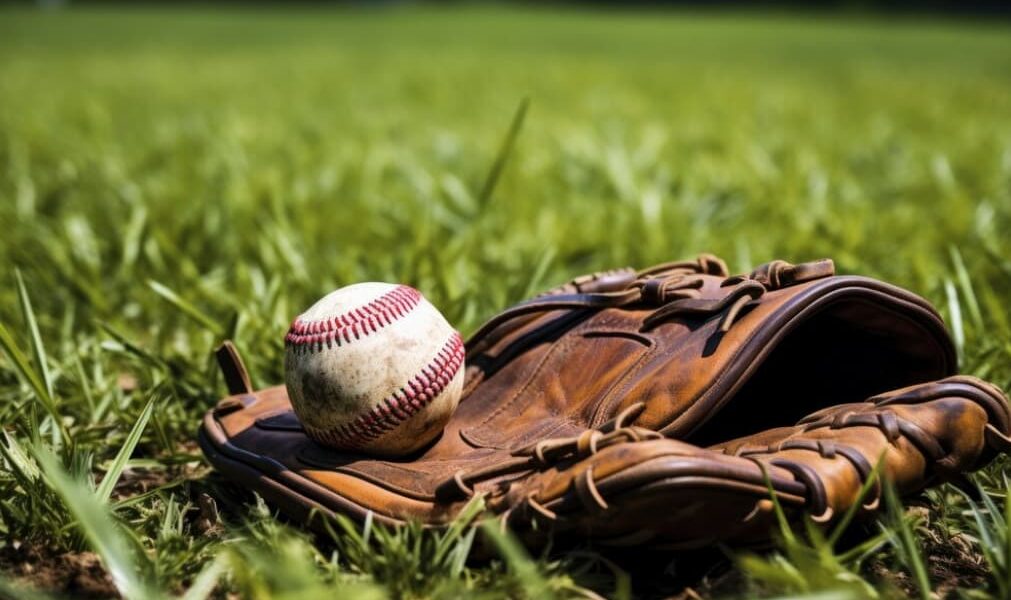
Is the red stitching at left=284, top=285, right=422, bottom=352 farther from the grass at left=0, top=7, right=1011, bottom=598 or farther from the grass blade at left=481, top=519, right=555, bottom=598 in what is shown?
the grass blade at left=481, top=519, right=555, bottom=598

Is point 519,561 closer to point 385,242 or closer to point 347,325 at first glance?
point 347,325

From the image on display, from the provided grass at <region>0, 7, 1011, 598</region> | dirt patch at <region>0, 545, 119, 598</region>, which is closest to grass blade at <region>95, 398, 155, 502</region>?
grass at <region>0, 7, 1011, 598</region>

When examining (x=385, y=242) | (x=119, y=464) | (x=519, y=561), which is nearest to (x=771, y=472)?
(x=519, y=561)

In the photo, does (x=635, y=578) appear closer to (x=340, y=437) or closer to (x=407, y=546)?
(x=407, y=546)

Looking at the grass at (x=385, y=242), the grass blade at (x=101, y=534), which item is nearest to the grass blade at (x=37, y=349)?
the grass at (x=385, y=242)

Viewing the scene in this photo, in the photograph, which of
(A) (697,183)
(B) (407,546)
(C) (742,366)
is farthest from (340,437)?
(A) (697,183)

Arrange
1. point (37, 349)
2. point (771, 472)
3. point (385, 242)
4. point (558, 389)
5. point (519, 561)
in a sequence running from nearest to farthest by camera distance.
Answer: point (519, 561)
point (771, 472)
point (558, 389)
point (37, 349)
point (385, 242)

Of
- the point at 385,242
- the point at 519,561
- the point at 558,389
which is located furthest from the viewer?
the point at 385,242

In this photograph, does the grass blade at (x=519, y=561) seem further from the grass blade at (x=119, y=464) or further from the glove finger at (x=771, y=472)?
the grass blade at (x=119, y=464)
